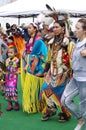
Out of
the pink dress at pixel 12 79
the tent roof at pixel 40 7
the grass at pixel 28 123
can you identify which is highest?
the tent roof at pixel 40 7

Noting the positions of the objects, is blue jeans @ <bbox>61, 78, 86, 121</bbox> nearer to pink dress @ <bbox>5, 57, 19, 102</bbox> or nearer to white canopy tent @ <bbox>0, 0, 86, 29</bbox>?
pink dress @ <bbox>5, 57, 19, 102</bbox>

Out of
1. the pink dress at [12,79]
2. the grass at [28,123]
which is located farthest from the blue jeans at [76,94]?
the pink dress at [12,79]

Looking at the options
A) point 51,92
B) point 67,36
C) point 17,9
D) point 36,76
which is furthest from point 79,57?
point 17,9

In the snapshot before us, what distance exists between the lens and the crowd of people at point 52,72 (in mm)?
4348

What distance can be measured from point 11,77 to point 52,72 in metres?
1.06

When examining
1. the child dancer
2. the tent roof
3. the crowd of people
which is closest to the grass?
the crowd of people

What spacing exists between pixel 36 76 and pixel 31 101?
407 mm

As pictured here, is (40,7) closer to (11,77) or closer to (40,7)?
(40,7)

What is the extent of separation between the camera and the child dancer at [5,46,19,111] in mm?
5941

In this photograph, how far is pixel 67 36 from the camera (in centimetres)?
506

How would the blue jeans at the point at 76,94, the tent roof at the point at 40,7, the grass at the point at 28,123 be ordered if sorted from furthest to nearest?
the tent roof at the point at 40,7 → the grass at the point at 28,123 → the blue jeans at the point at 76,94

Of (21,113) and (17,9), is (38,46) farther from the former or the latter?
(17,9)

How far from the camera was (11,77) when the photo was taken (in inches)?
238

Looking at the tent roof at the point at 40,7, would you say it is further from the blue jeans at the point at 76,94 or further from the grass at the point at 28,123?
the blue jeans at the point at 76,94
